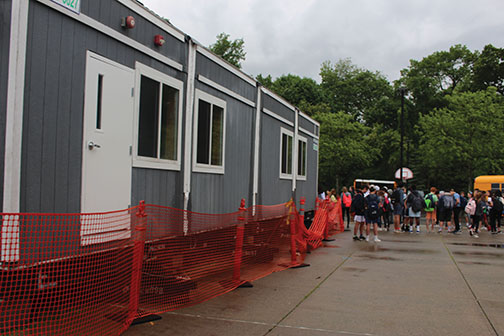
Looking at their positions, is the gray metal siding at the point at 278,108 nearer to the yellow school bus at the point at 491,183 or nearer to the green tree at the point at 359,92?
the yellow school bus at the point at 491,183

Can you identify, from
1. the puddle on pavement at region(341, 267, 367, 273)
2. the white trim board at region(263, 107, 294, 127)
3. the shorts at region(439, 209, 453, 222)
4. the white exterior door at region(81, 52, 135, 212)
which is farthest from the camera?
the shorts at region(439, 209, 453, 222)

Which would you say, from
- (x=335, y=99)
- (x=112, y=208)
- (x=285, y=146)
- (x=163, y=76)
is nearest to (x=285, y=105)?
(x=285, y=146)

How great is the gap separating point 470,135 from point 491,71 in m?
15.5

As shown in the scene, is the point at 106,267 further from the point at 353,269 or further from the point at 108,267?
the point at 353,269

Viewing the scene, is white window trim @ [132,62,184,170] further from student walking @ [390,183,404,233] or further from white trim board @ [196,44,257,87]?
student walking @ [390,183,404,233]

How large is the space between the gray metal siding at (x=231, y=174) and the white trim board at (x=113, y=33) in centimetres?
88

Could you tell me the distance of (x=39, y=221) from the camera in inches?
169

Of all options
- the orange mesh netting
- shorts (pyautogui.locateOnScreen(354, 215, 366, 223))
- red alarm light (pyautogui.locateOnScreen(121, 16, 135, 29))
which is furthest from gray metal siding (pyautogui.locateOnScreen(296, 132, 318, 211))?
red alarm light (pyautogui.locateOnScreen(121, 16, 135, 29))

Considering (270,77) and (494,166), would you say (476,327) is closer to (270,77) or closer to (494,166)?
(494,166)

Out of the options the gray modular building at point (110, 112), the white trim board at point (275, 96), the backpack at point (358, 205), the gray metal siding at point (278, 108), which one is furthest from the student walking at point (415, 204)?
the gray modular building at point (110, 112)

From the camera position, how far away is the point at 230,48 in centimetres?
4950

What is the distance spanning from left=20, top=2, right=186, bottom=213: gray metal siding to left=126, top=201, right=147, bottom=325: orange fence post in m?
0.66

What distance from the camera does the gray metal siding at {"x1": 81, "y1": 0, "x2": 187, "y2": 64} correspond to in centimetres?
514

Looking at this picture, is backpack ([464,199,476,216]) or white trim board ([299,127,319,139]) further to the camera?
backpack ([464,199,476,216])
